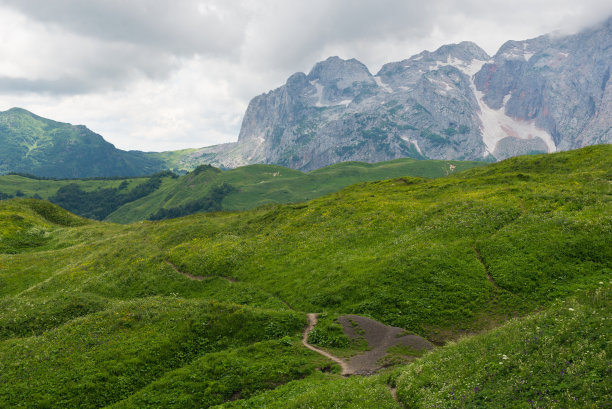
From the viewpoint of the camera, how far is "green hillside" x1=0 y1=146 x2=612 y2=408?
58.2 ft

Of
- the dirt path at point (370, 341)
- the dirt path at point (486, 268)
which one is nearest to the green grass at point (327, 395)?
the dirt path at point (370, 341)

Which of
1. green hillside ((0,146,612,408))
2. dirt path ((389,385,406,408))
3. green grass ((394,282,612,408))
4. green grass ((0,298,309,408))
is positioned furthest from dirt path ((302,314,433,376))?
green grass ((394,282,612,408))

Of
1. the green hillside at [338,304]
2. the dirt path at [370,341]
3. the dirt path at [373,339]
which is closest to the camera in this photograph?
the green hillside at [338,304]

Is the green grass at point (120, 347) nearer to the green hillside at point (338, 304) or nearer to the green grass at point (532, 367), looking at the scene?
the green hillside at point (338, 304)

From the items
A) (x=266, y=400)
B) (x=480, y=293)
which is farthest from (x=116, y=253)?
(x=480, y=293)

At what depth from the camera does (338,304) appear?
38.0 meters

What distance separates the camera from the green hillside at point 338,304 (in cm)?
1773

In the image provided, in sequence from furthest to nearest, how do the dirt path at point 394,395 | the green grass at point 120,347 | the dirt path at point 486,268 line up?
1. the dirt path at point 486,268
2. the green grass at point 120,347
3. the dirt path at point 394,395

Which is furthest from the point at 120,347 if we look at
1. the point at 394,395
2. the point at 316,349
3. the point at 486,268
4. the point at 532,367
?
the point at 486,268

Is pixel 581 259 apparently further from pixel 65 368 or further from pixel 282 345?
pixel 65 368

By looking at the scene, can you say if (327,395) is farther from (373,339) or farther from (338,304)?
(338,304)

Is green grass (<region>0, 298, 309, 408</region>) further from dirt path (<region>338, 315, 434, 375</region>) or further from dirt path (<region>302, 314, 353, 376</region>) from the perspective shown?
dirt path (<region>338, 315, 434, 375</region>)

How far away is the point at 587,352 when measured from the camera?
1434cm

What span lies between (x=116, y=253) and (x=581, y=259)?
72263 millimetres
